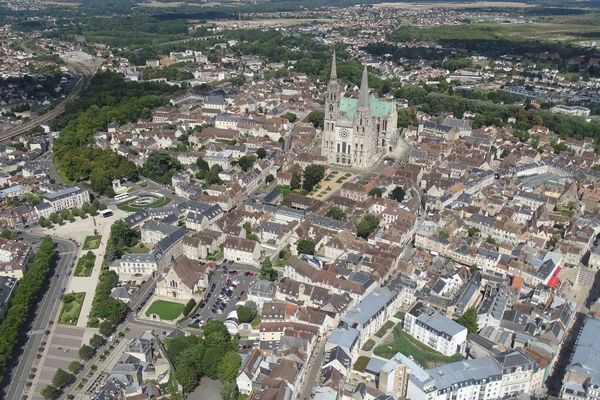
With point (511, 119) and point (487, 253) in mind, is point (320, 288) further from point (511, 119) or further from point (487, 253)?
point (511, 119)

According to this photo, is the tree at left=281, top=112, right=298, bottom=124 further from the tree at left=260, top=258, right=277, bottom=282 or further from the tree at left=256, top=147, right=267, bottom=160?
the tree at left=260, top=258, right=277, bottom=282

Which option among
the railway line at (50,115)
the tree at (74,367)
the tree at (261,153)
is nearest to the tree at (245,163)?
the tree at (261,153)

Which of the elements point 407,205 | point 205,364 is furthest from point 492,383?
point 407,205

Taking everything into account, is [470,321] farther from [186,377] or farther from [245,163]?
[245,163]

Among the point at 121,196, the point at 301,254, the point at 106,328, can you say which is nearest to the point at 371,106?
the point at 301,254

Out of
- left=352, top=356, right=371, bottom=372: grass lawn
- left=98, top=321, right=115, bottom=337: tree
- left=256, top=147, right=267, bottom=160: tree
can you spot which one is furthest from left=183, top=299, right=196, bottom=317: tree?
left=256, top=147, right=267, bottom=160: tree

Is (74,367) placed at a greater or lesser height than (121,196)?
greater
